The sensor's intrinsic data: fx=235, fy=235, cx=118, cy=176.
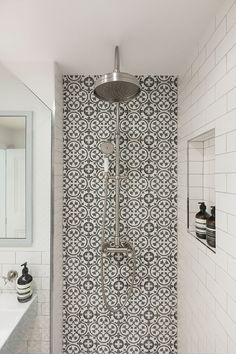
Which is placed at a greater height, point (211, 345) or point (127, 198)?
point (127, 198)

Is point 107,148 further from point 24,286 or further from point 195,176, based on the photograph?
point 24,286

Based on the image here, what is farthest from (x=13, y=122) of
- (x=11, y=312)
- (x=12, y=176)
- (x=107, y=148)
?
(x=11, y=312)

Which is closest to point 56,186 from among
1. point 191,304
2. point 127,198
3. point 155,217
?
point 127,198

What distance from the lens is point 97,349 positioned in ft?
5.55

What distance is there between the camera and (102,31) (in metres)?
1.20

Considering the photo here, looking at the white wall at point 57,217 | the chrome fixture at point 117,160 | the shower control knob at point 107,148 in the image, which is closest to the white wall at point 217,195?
the chrome fixture at point 117,160

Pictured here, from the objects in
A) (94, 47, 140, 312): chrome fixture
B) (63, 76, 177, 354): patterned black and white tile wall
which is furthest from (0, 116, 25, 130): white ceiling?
(94, 47, 140, 312): chrome fixture

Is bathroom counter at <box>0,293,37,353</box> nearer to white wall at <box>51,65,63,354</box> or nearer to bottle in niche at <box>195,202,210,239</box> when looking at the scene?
white wall at <box>51,65,63,354</box>

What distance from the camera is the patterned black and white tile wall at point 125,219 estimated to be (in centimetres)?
169

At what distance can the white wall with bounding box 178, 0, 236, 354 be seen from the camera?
0.88 m

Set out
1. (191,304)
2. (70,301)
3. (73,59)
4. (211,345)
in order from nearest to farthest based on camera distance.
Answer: (211,345), (191,304), (73,59), (70,301)

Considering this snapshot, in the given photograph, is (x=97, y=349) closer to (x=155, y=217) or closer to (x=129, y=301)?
(x=129, y=301)

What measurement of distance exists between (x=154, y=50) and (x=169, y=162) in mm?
737

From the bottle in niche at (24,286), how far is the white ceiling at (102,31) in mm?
1305
